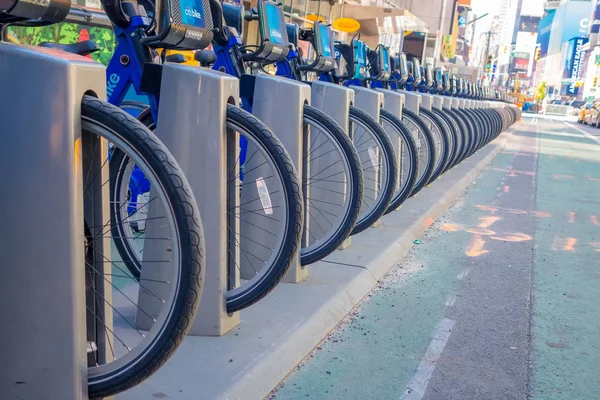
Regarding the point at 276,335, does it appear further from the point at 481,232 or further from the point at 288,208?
the point at 481,232

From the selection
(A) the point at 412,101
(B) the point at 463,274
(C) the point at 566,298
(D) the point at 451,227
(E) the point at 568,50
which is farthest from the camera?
(E) the point at 568,50

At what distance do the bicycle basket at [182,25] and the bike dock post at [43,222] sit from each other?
1.07 metres

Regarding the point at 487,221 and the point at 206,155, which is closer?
the point at 206,155

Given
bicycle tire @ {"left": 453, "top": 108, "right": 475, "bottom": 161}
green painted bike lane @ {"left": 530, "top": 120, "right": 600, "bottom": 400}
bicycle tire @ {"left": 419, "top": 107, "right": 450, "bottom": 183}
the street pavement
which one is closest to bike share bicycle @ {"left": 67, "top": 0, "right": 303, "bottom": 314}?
the street pavement

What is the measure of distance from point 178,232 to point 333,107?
246 centimetres

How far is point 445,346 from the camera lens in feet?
10.7

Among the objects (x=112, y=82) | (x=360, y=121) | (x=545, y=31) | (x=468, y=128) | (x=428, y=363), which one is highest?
(x=545, y=31)

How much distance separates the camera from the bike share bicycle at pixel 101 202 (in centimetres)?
190

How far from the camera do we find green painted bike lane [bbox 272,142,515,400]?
2.75 meters

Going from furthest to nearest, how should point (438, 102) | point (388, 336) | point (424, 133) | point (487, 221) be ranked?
point (438, 102) < point (487, 221) < point (424, 133) < point (388, 336)

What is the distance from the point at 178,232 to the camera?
1987mm

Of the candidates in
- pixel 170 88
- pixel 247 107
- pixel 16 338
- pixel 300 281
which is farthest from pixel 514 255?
pixel 16 338

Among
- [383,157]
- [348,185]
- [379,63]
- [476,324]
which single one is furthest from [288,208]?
[379,63]

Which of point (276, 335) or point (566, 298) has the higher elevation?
Result: point (276, 335)
